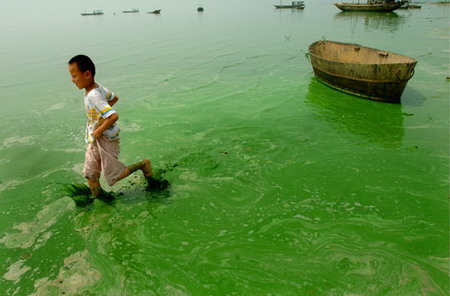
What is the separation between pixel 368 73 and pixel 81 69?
19.8ft

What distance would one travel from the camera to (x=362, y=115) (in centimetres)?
629

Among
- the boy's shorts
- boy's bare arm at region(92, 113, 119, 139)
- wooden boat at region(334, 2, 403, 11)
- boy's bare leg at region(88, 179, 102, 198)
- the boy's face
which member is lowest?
boy's bare leg at region(88, 179, 102, 198)

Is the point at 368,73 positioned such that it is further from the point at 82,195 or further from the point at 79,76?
the point at 82,195

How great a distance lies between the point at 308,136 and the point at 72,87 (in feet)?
24.9

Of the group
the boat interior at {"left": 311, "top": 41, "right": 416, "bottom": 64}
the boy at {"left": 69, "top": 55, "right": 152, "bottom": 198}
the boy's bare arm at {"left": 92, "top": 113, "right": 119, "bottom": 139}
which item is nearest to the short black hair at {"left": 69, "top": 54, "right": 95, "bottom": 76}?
the boy at {"left": 69, "top": 55, "right": 152, "bottom": 198}

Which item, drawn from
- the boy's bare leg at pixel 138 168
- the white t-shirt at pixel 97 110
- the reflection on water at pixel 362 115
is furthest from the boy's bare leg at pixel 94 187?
the reflection on water at pixel 362 115

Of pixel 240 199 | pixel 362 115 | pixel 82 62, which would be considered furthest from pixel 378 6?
pixel 82 62

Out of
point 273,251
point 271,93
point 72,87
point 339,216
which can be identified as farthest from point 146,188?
A: point 72,87

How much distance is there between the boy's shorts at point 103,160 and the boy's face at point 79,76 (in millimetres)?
594

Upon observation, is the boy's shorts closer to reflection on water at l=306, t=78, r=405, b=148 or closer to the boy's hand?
the boy's hand

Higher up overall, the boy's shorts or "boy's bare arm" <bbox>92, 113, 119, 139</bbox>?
"boy's bare arm" <bbox>92, 113, 119, 139</bbox>

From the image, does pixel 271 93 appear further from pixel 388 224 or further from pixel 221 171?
pixel 388 224

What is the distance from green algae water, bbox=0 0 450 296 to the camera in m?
2.78

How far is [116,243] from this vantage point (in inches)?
126
